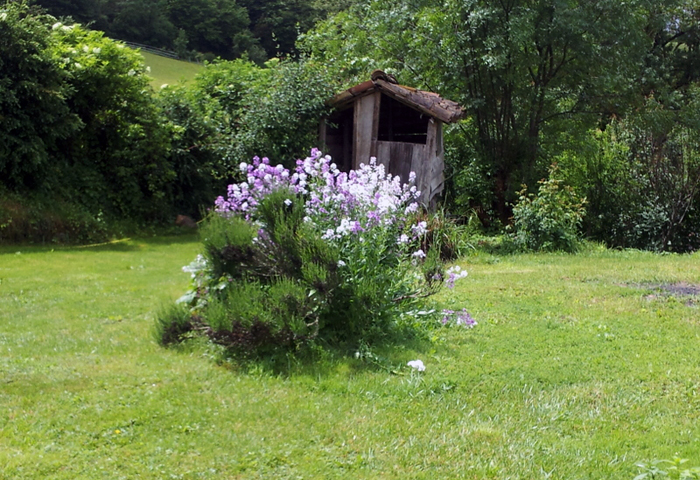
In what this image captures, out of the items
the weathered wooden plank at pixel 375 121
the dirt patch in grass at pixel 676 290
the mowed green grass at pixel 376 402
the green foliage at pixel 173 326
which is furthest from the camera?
the weathered wooden plank at pixel 375 121

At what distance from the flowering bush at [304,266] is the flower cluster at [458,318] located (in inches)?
12.0

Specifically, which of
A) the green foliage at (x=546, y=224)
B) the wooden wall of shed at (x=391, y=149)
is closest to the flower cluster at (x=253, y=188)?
the wooden wall of shed at (x=391, y=149)

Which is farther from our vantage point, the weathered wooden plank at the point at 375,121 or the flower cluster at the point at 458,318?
the weathered wooden plank at the point at 375,121

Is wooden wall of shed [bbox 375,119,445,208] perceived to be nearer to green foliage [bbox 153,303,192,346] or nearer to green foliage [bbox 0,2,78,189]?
green foliage [bbox 0,2,78,189]

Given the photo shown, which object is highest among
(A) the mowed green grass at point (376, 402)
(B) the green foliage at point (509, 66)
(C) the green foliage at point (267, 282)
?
(B) the green foliage at point (509, 66)

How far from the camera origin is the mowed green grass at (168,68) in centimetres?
3278

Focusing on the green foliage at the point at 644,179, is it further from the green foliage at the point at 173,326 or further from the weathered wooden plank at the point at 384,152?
the green foliage at the point at 173,326

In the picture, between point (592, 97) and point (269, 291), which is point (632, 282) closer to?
point (269, 291)

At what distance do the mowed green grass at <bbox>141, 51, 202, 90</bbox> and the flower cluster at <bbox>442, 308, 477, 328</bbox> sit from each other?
2787 centimetres

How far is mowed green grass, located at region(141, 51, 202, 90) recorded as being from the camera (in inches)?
1291

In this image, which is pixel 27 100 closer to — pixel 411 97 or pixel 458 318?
pixel 411 97

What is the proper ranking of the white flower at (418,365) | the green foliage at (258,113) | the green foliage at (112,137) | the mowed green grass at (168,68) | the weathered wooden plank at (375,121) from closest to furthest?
the white flower at (418,365)
the weathered wooden plank at (375,121)
the green foliage at (258,113)
the green foliage at (112,137)
the mowed green grass at (168,68)

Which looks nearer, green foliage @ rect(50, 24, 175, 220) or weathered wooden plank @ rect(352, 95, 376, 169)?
weathered wooden plank @ rect(352, 95, 376, 169)

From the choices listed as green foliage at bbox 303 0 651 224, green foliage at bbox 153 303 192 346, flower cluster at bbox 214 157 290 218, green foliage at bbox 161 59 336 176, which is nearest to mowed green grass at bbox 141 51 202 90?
green foliage at bbox 161 59 336 176
